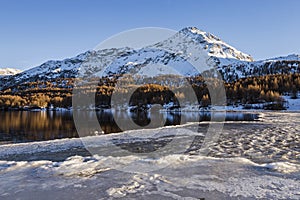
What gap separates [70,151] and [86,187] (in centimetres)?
646

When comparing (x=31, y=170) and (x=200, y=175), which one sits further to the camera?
(x=31, y=170)

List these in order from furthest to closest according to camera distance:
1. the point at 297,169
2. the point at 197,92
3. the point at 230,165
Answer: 1. the point at 197,92
2. the point at 230,165
3. the point at 297,169

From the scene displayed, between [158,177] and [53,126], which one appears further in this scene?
[53,126]

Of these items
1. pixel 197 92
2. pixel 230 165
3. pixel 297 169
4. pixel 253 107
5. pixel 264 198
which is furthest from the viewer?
pixel 197 92

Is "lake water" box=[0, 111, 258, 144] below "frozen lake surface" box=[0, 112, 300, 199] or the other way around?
below

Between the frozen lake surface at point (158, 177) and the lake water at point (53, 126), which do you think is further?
the lake water at point (53, 126)

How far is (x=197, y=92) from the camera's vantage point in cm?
12025

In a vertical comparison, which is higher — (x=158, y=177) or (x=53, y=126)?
(x=158, y=177)

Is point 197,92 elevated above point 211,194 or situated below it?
above

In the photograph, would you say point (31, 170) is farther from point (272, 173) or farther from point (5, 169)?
point (272, 173)

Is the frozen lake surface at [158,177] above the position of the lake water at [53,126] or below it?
above

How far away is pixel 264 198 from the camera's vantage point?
562 centimetres

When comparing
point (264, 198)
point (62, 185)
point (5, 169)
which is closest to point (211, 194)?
point (264, 198)

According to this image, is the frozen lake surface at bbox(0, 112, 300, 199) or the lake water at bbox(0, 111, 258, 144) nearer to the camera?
the frozen lake surface at bbox(0, 112, 300, 199)
